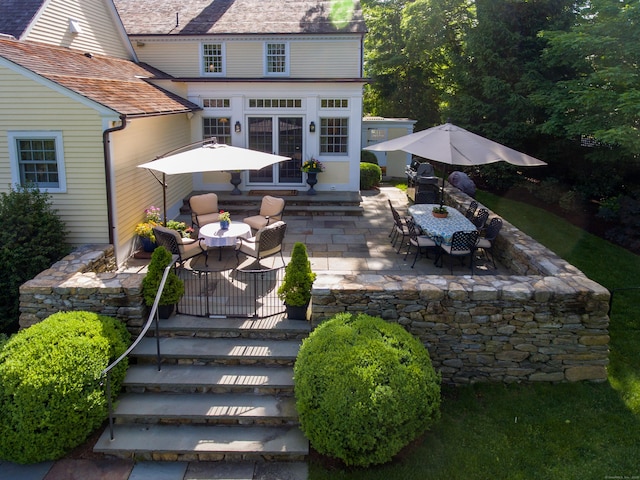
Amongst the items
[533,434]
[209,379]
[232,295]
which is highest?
[232,295]

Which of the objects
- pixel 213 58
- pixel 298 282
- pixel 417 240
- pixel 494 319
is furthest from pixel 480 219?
pixel 213 58

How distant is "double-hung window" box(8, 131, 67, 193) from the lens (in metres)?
9.40

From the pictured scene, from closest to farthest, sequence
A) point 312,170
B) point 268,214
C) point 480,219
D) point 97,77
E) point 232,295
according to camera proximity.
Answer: point 232,295 → point 97,77 → point 480,219 → point 268,214 → point 312,170

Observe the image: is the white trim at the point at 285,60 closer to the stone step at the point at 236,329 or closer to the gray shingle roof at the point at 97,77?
the gray shingle roof at the point at 97,77

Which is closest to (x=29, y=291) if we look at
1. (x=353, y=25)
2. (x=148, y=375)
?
(x=148, y=375)

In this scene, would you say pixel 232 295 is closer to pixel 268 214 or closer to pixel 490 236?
pixel 268 214

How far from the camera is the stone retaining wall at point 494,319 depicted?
22.9 ft

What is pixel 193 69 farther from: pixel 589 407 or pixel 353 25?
pixel 589 407

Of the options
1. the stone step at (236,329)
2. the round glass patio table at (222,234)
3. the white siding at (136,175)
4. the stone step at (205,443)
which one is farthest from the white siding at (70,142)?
the stone step at (205,443)

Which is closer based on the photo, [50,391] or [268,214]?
[50,391]

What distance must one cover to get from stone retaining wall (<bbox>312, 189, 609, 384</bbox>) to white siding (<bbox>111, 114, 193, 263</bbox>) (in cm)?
493

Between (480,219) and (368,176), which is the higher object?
(368,176)

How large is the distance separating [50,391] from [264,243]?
434cm

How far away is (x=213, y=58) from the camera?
16.2m
